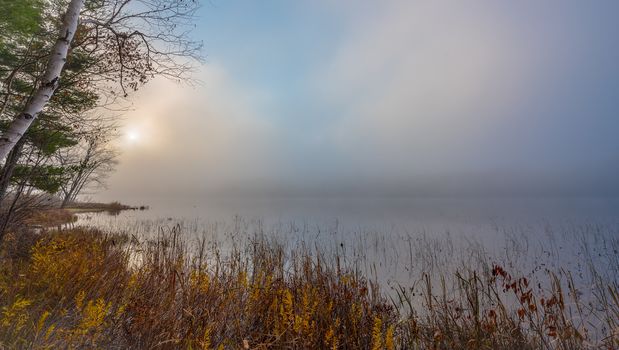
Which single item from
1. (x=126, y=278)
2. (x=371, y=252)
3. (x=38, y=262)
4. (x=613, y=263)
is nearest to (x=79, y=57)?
(x=38, y=262)

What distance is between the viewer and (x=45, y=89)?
3.93 meters

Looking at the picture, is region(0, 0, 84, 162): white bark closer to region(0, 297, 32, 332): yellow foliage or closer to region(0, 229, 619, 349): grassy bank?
region(0, 229, 619, 349): grassy bank

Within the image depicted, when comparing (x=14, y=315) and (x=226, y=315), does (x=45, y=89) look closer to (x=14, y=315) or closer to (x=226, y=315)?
(x=14, y=315)

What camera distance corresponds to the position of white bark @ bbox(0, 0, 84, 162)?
11.9 ft

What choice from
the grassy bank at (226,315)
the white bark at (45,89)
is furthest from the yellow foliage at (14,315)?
the white bark at (45,89)

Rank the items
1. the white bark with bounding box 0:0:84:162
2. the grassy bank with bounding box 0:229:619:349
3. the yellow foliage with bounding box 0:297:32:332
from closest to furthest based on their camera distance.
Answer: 1. the yellow foliage with bounding box 0:297:32:332
2. the grassy bank with bounding box 0:229:619:349
3. the white bark with bounding box 0:0:84:162

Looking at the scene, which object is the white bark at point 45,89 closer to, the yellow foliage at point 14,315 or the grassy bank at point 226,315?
the grassy bank at point 226,315

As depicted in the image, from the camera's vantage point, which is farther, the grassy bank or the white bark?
the white bark

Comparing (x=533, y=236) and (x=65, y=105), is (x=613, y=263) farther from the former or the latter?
(x=65, y=105)

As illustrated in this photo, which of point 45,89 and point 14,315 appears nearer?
point 14,315

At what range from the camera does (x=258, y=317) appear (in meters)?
4.59

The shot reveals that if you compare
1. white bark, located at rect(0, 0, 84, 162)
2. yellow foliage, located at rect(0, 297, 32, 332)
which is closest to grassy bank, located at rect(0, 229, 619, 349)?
yellow foliage, located at rect(0, 297, 32, 332)

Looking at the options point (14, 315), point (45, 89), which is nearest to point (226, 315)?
point (14, 315)

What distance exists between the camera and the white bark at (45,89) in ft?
11.9
